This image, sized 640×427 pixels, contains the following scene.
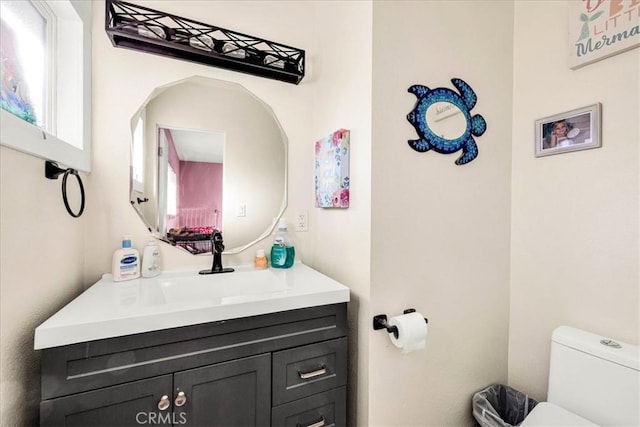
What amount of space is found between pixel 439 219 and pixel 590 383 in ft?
2.66

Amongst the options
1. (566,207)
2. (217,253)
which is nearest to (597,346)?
(566,207)

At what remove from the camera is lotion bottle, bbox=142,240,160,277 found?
4.08 ft

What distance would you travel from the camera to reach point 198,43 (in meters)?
1.33

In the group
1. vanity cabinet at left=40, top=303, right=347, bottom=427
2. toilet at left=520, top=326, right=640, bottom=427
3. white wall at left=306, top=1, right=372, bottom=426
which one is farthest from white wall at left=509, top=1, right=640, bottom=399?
vanity cabinet at left=40, top=303, right=347, bottom=427

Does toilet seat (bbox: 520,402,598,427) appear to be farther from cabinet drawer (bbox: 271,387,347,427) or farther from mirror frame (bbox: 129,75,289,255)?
mirror frame (bbox: 129,75,289,255)

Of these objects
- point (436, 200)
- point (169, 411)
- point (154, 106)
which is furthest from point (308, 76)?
point (169, 411)

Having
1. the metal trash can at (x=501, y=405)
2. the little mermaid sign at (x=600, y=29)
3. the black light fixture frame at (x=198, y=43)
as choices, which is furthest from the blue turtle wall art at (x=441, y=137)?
the metal trash can at (x=501, y=405)

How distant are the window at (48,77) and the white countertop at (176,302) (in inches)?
19.3

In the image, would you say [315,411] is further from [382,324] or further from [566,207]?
[566,207]

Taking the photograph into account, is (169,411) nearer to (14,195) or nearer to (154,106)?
(14,195)

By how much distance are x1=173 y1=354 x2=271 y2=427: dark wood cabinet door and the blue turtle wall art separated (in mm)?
1073

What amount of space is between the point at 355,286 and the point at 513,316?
96 centimetres

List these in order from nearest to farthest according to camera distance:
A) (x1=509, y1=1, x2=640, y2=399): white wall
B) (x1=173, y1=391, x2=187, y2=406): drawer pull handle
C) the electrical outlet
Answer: (x1=173, y1=391, x2=187, y2=406): drawer pull handle → (x1=509, y1=1, x2=640, y2=399): white wall → the electrical outlet

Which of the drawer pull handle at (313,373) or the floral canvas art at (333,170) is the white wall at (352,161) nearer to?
the floral canvas art at (333,170)
